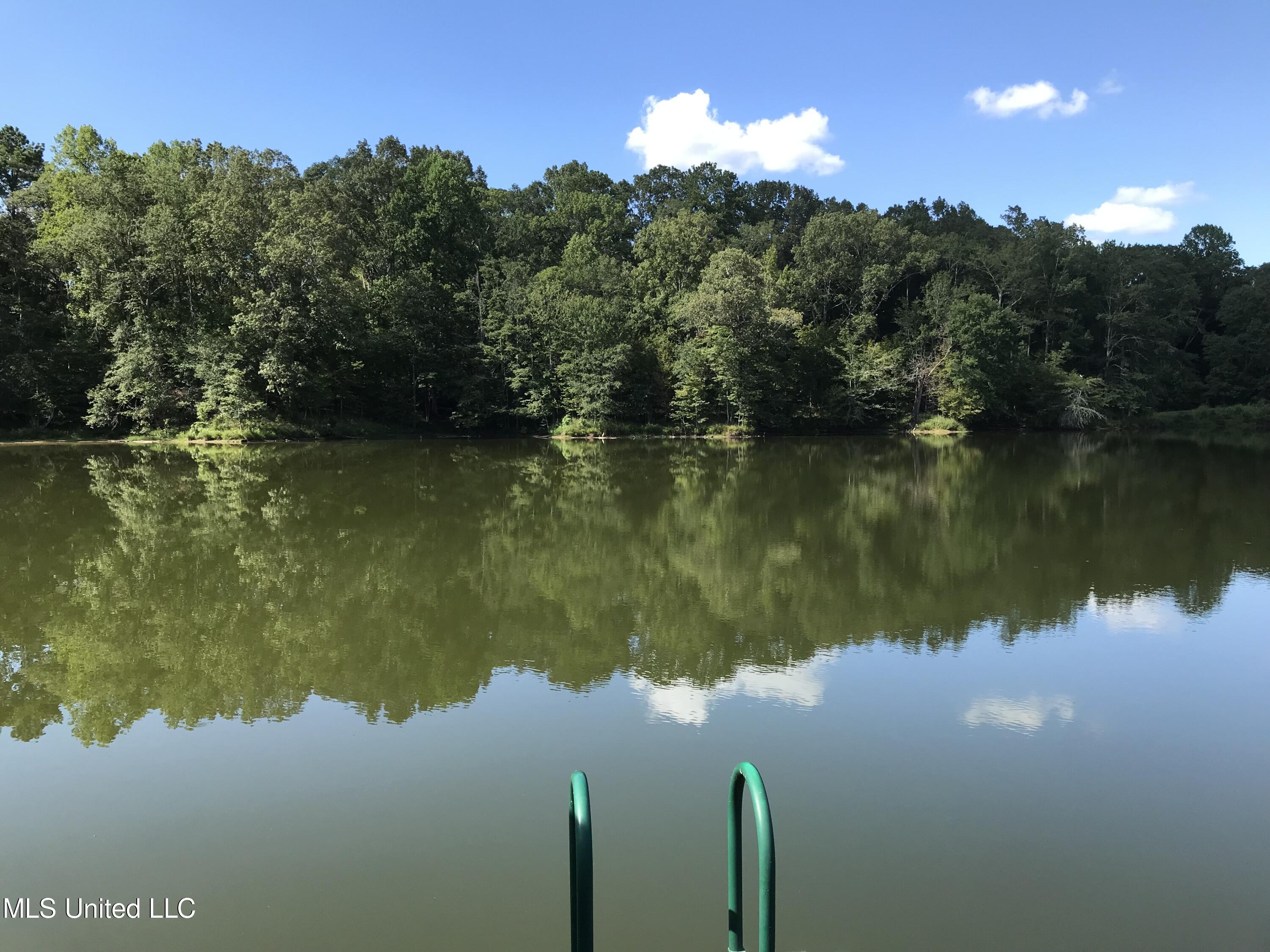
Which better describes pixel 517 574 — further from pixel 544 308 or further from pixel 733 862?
pixel 544 308

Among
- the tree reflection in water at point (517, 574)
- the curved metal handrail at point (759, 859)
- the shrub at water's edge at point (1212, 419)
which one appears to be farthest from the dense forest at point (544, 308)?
the curved metal handrail at point (759, 859)

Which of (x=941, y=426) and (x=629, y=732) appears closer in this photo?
(x=629, y=732)

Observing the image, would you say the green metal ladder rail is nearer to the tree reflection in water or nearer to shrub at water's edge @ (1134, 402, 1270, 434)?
the tree reflection in water

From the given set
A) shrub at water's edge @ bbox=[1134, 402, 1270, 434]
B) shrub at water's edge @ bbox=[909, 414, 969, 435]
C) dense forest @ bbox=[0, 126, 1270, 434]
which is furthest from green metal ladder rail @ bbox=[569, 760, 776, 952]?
shrub at water's edge @ bbox=[1134, 402, 1270, 434]

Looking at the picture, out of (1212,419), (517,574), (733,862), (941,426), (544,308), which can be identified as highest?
(544,308)

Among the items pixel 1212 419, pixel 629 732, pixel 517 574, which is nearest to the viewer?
pixel 629 732

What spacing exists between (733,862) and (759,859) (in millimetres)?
136

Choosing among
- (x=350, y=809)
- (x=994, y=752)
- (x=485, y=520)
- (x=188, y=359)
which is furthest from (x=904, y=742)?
(x=188, y=359)

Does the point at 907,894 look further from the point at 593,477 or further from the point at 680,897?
the point at 593,477

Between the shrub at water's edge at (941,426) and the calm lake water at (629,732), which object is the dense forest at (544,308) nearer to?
the shrub at water's edge at (941,426)

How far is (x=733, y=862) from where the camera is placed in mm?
2414

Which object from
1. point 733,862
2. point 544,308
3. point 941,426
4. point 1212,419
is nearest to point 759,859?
point 733,862

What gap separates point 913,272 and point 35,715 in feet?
149

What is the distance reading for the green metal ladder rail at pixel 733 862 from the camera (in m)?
2.09
